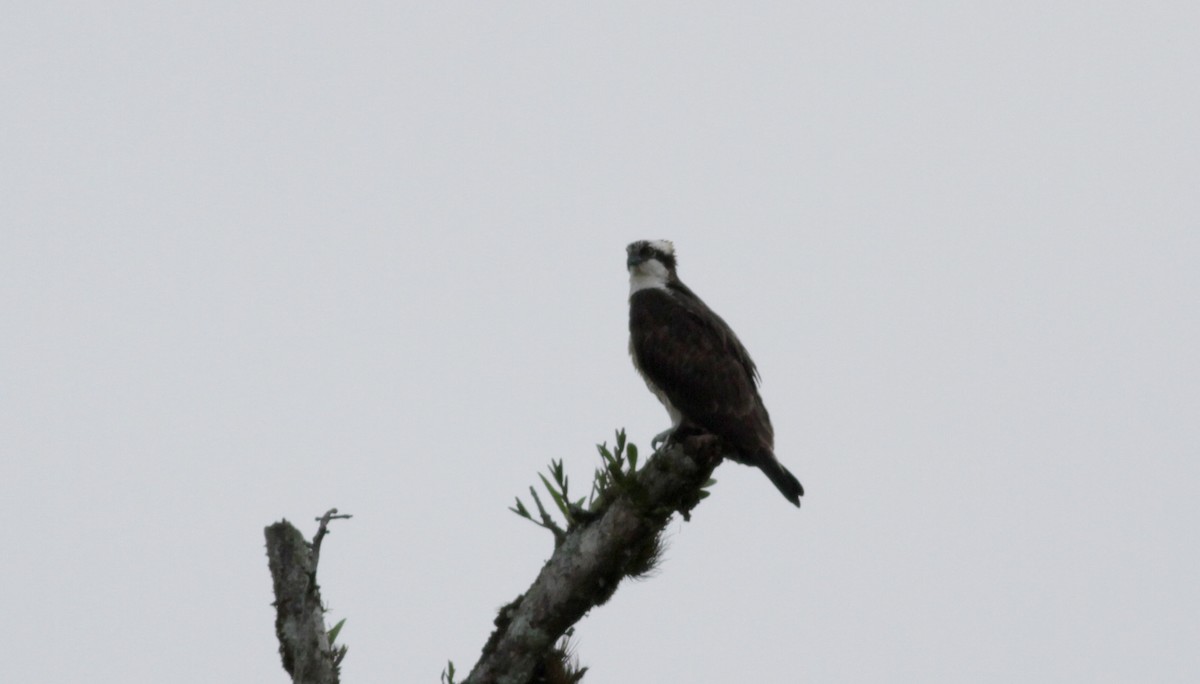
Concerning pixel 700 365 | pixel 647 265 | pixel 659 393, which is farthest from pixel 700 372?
pixel 647 265

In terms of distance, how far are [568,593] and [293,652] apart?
115 cm

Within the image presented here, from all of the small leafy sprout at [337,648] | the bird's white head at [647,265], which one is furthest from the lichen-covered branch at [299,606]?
the bird's white head at [647,265]

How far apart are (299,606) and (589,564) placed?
3.96 ft

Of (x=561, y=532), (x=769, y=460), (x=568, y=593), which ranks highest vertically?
(x=769, y=460)

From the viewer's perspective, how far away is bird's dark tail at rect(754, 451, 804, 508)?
7.45 meters

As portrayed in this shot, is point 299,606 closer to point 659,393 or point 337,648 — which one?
point 337,648

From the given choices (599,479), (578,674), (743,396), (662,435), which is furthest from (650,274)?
(578,674)

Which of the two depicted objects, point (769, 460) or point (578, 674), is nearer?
point (578, 674)

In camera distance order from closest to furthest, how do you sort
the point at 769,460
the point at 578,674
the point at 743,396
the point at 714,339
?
1. the point at 578,674
2. the point at 769,460
3. the point at 743,396
4. the point at 714,339

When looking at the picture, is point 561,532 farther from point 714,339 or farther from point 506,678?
point 714,339

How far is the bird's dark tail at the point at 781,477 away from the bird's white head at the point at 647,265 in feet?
10.4

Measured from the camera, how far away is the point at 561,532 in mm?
5164

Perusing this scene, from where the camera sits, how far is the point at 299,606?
485cm

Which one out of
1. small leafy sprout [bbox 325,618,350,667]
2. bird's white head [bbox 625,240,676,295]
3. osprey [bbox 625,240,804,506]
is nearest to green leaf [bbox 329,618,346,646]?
small leafy sprout [bbox 325,618,350,667]
